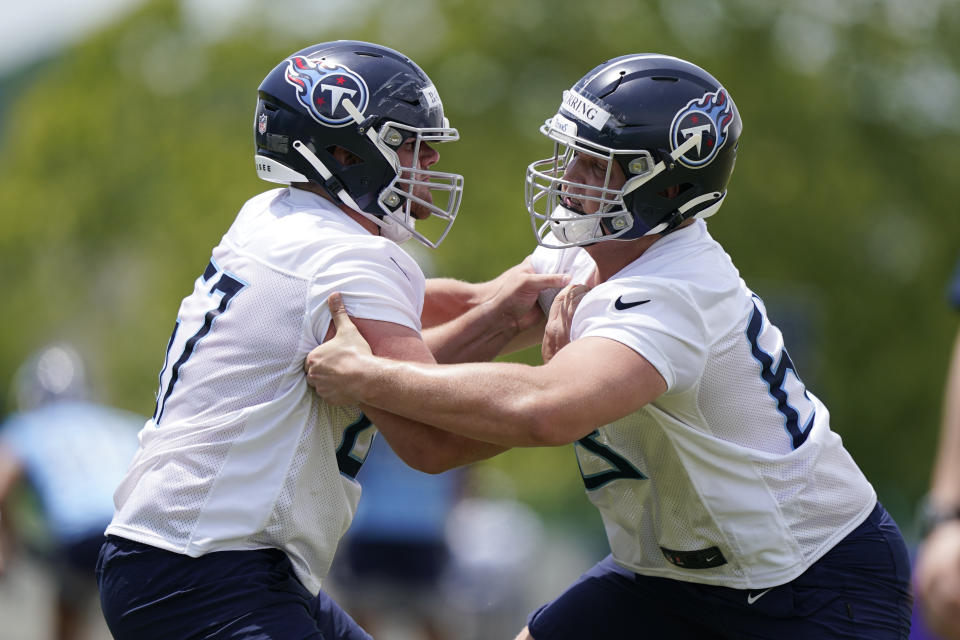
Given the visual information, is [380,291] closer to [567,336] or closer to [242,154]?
[567,336]

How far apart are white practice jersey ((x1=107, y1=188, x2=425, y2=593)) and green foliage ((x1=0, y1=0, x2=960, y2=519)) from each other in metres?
15.0

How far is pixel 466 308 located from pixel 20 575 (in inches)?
301

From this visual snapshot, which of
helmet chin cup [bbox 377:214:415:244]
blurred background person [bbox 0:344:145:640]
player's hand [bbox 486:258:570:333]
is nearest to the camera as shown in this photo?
helmet chin cup [bbox 377:214:415:244]

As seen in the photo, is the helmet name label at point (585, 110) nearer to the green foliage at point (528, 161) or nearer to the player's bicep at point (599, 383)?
the player's bicep at point (599, 383)

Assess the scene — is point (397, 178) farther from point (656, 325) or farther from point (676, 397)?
point (676, 397)

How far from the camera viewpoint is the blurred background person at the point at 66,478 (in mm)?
7273

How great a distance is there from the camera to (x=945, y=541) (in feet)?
13.1

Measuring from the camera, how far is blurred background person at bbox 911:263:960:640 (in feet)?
12.7

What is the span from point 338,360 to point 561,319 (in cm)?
78

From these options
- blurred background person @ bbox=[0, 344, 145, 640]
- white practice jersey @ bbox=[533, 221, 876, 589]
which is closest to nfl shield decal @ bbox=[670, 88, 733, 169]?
white practice jersey @ bbox=[533, 221, 876, 589]

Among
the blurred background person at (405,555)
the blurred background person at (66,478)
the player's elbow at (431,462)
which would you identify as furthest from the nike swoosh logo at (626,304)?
the blurred background person at (405,555)

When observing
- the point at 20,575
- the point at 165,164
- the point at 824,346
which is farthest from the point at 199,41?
the point at 20,575

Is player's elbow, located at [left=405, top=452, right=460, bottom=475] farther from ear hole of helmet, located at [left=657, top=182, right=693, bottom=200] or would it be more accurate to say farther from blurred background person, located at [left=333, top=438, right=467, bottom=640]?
blurred background person, located at [left=333, top=438, right=467, bottom=640]

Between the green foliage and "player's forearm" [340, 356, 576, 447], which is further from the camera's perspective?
the green foliage
